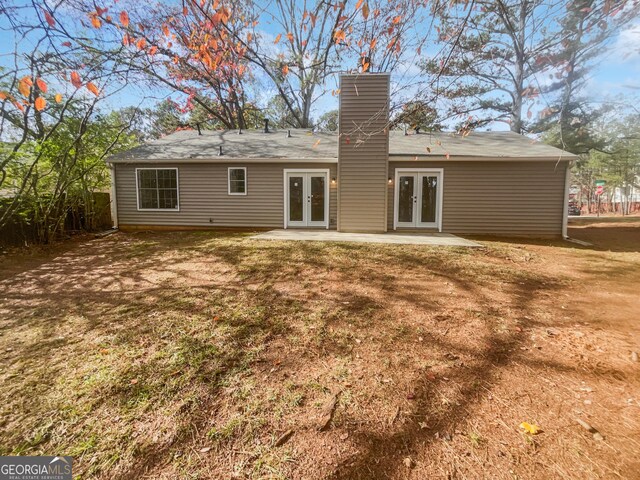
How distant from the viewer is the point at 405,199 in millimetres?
9508

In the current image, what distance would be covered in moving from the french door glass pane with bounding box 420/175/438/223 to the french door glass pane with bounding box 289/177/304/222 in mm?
3920

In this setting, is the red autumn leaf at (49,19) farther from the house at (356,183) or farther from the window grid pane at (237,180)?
the window grid pane at (237,180)

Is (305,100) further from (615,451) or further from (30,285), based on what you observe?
(615,451)

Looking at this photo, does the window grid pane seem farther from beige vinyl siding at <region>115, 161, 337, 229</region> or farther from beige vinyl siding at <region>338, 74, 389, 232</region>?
beige vinyl siding at <region>338, 74, 389, 232</region>

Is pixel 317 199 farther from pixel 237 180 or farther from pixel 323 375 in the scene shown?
pixel 323 375

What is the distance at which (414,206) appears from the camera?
374 inches

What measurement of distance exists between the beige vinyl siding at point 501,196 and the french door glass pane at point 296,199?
9.47 feet

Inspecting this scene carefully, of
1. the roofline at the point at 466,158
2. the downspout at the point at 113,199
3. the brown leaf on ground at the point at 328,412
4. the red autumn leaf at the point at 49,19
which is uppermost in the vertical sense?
the red autumn leaf at the point at 49,19

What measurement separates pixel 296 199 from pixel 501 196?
6447 millimetres

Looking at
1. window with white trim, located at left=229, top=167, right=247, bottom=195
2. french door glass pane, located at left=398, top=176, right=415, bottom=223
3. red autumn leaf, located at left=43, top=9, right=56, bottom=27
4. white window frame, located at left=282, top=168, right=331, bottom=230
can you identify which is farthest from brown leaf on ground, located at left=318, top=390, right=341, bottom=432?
window with white trim, located at left=229, top=167, right=247, bottom=195

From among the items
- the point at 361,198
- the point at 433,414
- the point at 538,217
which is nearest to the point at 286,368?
the point at 433,414

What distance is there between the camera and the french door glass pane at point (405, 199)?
941 cm

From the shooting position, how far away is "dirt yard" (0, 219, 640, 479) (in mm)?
1553

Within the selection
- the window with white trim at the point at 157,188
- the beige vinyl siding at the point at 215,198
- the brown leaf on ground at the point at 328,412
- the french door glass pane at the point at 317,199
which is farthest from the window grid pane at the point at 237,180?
Result: the brown leaf on ground at the point at 328,412
